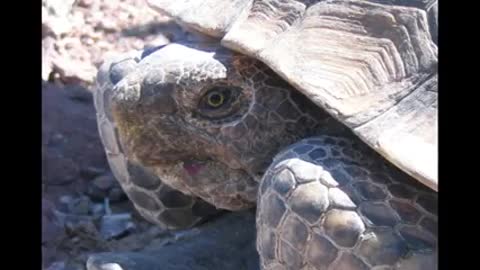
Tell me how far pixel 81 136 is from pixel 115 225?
0.59m

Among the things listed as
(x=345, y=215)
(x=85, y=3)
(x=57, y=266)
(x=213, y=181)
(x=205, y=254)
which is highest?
(x=345, y=215)

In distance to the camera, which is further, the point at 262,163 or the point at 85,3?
the point at 85,3

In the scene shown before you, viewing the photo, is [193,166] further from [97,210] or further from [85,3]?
[85,3]

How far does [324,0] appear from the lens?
1.92 meters

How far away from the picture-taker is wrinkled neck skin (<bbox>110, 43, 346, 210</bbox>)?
2.08 m

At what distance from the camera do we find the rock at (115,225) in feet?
9.64

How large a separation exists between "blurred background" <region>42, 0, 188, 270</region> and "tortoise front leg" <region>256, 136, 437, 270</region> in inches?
45.7

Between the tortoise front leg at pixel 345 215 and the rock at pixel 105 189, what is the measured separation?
1.44 metres

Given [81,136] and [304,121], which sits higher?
[304,121]

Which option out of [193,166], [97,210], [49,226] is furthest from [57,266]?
[193,166]

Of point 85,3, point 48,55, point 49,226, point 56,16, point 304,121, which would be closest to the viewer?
point 304,121

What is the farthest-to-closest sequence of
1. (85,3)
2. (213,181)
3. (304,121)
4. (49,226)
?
(85,3) < (49,226) < (213,181) < (304,121)

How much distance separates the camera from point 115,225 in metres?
2.98
